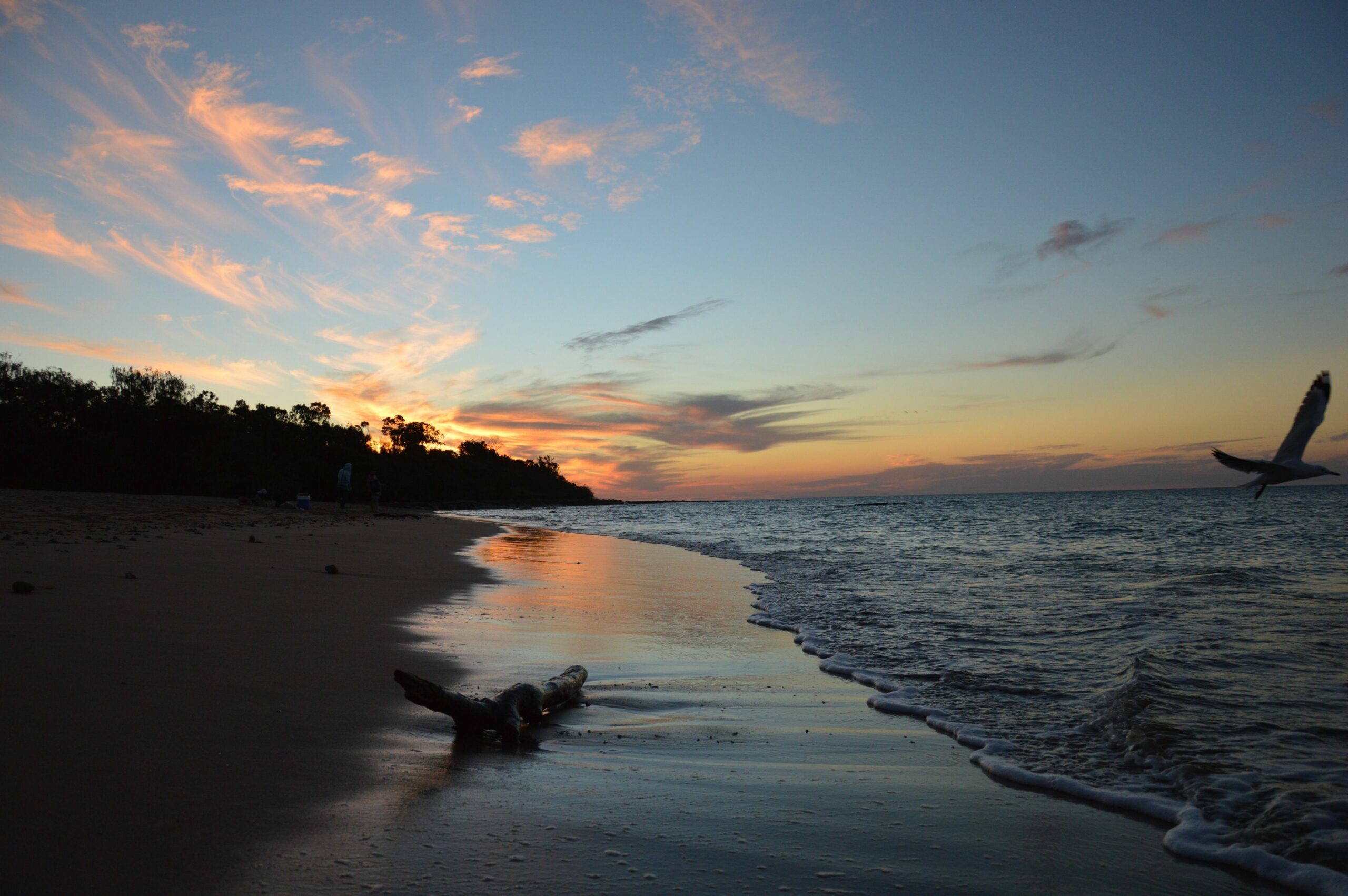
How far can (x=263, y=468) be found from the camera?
→ 163ft

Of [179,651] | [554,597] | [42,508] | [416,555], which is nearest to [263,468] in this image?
[42,508]

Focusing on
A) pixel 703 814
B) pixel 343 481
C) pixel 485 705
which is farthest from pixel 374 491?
pixel 703 814

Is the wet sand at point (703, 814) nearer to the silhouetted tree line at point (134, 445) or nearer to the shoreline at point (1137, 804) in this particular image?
the shoreline at point (1137, 804)

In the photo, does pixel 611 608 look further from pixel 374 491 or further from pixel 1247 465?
pixel 374 491

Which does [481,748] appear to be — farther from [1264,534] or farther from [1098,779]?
[1264,534]

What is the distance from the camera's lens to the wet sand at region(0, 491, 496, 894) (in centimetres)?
A: 231

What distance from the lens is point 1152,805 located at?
3520mm

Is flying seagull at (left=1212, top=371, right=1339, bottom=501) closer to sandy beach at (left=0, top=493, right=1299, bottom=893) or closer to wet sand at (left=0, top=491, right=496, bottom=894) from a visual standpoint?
sandy beach at (left=0, top=493, right=1299, bottom=893)

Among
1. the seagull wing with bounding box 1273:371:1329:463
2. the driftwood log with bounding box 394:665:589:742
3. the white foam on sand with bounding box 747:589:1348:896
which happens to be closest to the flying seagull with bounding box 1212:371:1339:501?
the seagull wing with bounding box 1273:371:1329:463

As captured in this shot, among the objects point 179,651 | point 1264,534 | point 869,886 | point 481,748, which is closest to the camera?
point 869,886

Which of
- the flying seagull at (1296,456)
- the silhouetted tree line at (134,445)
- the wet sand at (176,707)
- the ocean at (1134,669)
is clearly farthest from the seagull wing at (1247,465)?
the silhouetted tree line at (134,445)

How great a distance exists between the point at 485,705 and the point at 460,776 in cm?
61

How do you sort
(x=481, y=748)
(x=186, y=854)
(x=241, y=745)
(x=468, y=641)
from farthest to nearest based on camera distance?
(x=468, y=641), (x=481, y=748), (x=241, y=745), (x=186, y=854)

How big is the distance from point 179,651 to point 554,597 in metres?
5.12
